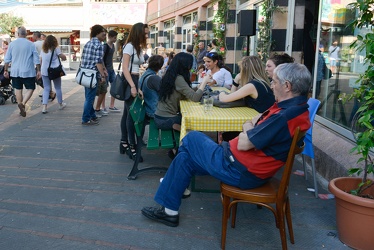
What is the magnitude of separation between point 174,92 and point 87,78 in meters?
2.88

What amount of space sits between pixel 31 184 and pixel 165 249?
1.88 m

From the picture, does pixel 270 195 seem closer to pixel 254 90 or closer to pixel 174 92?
pixel 254 90

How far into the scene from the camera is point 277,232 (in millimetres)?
3002

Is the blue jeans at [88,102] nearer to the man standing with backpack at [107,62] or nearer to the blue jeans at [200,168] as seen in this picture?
the man standing with backpack at [107,62]

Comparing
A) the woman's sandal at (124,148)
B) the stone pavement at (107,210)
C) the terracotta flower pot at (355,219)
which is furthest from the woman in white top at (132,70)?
the terracotta flower pot at (355,219)

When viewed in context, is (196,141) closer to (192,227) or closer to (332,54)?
(192,227)

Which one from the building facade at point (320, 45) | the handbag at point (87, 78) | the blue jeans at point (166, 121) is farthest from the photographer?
the handbag at point (87, 78)

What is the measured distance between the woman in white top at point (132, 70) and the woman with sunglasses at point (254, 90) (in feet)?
4.58

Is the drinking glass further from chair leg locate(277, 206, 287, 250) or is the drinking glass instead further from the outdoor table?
chair leg locate(277, 206, 287, 250)

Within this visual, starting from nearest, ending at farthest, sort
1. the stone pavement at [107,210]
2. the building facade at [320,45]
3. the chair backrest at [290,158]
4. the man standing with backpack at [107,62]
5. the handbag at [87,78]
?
1. the chair backrest at [290,158]
2. the stone pavement at [107,210]
3. the building facade at [320,45]
4. the handbag at [87,78]
5. the man standing with backpack at [107,62]

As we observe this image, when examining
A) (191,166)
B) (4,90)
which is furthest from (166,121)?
(4,90)

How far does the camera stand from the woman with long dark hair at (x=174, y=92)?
4.02 meters

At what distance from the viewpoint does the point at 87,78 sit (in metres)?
6.52

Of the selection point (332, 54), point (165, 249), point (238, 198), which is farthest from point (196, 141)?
point (332, 54)
